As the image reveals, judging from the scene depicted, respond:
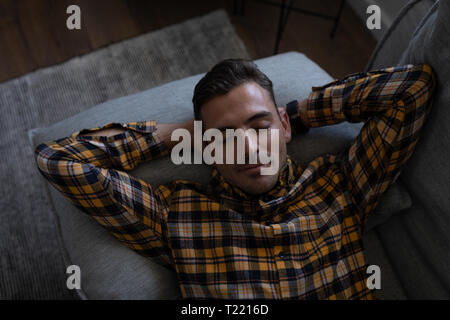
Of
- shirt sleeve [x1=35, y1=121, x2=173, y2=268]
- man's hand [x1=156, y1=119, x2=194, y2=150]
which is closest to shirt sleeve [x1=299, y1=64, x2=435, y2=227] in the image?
man's hand [x1=156, y1=119, x2=194, y2=150]

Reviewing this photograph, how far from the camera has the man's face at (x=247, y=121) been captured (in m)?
0.85

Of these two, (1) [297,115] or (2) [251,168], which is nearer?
(2) [251,168]

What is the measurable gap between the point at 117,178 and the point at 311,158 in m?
0.55

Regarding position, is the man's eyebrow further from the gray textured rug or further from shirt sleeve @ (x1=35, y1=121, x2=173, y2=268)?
the gray textured rug

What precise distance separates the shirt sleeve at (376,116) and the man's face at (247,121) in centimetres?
17

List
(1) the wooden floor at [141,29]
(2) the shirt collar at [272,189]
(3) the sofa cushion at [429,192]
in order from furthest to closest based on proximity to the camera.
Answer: (1) the wooden floor at [141,29] → (2) the shirt collar at [272,189] → (3) the sofa cushion at [429,192]

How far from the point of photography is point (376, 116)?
0.90m

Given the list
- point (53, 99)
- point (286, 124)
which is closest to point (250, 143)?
point (286, 124)

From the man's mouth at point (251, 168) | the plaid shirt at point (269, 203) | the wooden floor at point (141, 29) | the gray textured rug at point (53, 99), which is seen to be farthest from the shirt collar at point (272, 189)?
the wooden floor at point (141, 29)

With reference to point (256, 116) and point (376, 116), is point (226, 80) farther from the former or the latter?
point (376, 116)

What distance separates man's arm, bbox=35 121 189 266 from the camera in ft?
2.72

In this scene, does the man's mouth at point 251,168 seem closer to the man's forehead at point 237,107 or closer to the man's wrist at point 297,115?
the man's forehead at point 237,107
